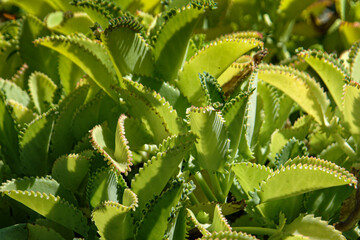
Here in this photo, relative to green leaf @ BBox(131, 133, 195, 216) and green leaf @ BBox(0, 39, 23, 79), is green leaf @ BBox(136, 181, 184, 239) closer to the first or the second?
green leaf @ BBox(131, 133, 195, 216)

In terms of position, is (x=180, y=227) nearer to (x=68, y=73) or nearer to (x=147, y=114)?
(x=147, y=114)

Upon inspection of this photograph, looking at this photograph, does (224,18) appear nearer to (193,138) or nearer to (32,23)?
(32,23)

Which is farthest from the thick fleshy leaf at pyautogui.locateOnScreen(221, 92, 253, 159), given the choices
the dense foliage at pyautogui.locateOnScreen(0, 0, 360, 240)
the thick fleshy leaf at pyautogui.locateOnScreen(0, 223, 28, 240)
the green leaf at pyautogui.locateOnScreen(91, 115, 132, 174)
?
the thick fleshy leaf at pyautogui.locateOnScreen(0, 223, 28, 240)

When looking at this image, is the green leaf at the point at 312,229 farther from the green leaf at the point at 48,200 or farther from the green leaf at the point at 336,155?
the green leaf at the point at 48,200

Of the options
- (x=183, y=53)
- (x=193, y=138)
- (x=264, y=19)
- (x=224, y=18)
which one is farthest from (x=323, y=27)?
(x=193, y=138)

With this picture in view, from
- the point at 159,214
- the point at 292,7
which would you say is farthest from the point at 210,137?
the point at 292,7
